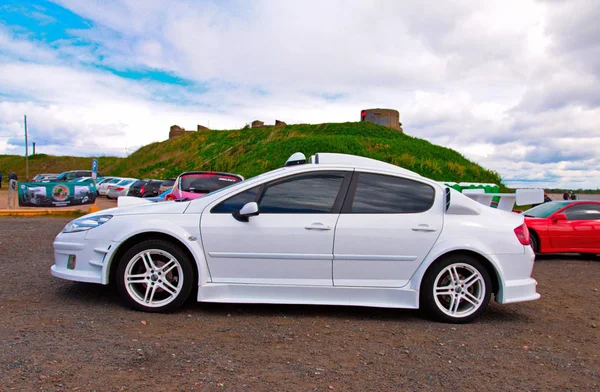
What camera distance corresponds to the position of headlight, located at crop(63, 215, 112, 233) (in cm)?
452

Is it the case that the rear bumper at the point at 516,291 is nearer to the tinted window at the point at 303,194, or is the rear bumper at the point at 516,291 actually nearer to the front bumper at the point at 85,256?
the tinted window at the point at 303,194

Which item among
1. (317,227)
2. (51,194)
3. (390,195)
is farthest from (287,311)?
(51,194)

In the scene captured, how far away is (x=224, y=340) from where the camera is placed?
3652 mm

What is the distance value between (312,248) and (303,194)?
0.54m

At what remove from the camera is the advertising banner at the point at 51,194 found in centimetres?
1727

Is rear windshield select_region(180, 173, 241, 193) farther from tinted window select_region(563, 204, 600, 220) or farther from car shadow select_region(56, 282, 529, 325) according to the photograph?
tinted window select_region(563, 204, 600, 220)

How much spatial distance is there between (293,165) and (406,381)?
254 centimetres

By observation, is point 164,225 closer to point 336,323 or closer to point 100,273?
point 100,273

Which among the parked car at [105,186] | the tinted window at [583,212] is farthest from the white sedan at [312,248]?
the parked car at [105,186]

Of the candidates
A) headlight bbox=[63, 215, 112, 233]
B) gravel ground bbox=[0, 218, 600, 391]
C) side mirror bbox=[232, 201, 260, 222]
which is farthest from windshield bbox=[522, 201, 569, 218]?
headlight bbox=[63, 215, 112, 233]

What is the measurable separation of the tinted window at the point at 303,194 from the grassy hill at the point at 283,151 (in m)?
31.3

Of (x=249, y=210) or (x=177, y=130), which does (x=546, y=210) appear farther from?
(x=177, y=130)

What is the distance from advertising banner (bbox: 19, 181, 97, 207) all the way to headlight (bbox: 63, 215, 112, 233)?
47.3 feet

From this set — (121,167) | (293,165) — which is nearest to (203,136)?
(121,167)
